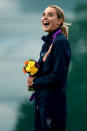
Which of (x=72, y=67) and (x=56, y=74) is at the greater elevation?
(x=56, y=74)

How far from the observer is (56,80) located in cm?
317

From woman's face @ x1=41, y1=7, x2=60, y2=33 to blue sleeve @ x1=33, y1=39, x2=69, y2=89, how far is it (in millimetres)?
201

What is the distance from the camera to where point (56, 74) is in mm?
3160

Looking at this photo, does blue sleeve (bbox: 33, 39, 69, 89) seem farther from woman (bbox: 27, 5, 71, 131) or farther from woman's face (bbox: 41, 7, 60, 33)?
woman's face (bbox: 41, 7, 60, 33)

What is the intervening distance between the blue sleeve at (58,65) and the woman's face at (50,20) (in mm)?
201

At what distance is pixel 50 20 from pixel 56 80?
46 centimetres

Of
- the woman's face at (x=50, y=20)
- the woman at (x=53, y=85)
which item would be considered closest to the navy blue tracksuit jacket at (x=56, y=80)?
the woman at (x=53, y=85)

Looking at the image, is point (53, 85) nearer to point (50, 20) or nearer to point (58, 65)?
point (58, 65)

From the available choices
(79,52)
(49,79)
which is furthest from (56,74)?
(79,52)

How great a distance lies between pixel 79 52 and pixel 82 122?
114cm

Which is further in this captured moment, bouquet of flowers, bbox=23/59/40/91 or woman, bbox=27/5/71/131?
bouquet of flowers, bbox=23/59/40/91

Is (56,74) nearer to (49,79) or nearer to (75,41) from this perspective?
(49,79)

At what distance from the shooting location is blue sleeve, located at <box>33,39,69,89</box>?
314 centimetres

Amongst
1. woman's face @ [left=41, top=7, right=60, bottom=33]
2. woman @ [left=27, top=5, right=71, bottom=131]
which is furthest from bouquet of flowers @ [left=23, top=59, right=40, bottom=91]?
woman's face @ [left=41, top=7, right=60, bottom=33]
